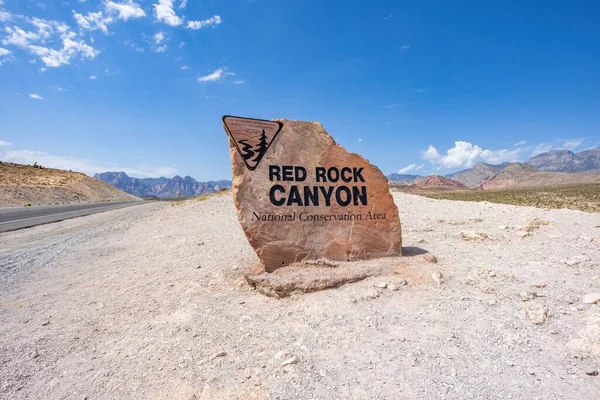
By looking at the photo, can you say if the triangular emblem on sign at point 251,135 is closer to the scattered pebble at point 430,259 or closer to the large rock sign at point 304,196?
the large rock sign at point 304,196

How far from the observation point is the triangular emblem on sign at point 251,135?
6.06 meters

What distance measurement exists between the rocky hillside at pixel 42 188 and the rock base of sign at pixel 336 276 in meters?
40.9

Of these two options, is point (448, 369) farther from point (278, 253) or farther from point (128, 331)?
point (128, 331)

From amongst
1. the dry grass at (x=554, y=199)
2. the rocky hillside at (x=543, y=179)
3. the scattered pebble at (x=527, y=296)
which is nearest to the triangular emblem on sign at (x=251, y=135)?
the scattered pebble at (x=527, y=296)

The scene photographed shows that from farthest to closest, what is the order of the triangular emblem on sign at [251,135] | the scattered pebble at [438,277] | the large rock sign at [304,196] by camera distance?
the triangular emblem on sign at [251,135], the large rock sign at [304,196], the scattered pebble at [438,277]

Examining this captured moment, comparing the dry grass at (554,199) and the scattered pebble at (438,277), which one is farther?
the dry grass at (554,199)

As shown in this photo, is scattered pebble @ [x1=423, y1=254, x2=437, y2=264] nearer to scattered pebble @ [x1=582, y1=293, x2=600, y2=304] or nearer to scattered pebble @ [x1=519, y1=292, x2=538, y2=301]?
scattered pebble @ [x1=519, y1=292, x2=538, y2=301]

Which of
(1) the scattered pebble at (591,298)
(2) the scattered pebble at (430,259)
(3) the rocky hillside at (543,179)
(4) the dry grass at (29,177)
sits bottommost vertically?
(1) the scattered pebble at (591,298)

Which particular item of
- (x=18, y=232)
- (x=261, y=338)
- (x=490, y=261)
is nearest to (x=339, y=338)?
(x=261, y=338)

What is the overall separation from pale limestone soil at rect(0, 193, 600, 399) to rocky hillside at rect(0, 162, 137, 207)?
39.4 m

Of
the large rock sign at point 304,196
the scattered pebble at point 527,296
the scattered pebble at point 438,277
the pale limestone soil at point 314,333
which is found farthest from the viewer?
the large rock sign at point 304,196

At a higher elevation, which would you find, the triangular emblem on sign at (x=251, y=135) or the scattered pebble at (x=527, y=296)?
the triangular emblem on sign at (x=251, y=135)

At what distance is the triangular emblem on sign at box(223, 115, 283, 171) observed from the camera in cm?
606

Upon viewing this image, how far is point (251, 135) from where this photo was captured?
616cm
